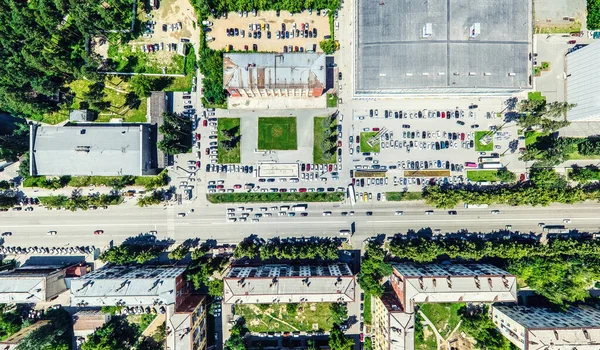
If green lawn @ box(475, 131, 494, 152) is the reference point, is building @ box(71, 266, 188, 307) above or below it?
below

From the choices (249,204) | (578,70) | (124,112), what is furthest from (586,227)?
(124,112)

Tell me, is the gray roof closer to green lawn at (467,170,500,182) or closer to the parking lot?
the parking lot

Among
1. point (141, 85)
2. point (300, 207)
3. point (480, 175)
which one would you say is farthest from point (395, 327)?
point (141, 85)

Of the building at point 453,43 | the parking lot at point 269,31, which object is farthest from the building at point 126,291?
the building at point 453,43

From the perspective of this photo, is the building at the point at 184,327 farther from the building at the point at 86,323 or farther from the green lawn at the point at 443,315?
the green lawn at the point at 443,315

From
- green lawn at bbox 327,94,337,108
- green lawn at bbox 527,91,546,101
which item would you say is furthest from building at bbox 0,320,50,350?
green lawn at bbox 527,91,546,101

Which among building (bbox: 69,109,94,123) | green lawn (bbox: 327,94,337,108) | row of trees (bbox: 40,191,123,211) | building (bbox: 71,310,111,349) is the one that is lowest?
building (bbox: 71,310,111,349)

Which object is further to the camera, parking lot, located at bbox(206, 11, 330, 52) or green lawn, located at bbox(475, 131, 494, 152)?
parking lot, located at bbox(206, 11, 330, 52)

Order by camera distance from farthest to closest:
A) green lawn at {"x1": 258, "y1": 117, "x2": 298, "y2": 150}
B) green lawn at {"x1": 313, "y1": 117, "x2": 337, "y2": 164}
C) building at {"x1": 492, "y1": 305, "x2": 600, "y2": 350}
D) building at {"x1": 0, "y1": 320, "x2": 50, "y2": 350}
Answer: green lawn at {"x1": 258, "y1": 117, "x2": 298, "y2": 150} < green lawn at {"x1": 313, "y1": 117, "x2": 337, "y2": 164} < building at {"x1": 0, "y1": 320, "x2": 50, "y2": 350} < building at {"x1": 492, "y1": 305, "x2": 600, "y2": 350}

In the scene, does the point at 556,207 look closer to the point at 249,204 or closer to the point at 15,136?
the point at 249,204
